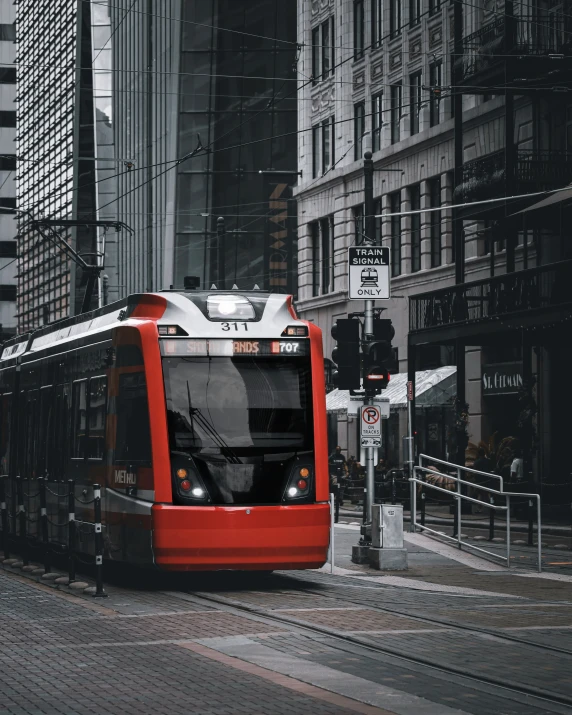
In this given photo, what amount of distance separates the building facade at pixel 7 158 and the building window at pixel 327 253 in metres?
60.6

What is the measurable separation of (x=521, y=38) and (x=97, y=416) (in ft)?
74.9

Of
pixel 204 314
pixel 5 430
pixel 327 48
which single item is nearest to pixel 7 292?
pixel 327 48

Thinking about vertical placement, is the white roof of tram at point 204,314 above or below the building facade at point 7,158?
below

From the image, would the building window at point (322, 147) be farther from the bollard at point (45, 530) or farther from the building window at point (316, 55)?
the bollard at point (45, 530)

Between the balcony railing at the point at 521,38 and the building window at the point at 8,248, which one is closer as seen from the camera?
the balcony railing at the point at 521,38

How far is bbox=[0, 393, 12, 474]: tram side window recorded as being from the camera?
2362 cm

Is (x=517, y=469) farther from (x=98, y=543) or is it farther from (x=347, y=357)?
(x=98, y=543)

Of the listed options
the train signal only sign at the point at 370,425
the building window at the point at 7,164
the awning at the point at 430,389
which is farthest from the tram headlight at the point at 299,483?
the building window at the point at 7,164

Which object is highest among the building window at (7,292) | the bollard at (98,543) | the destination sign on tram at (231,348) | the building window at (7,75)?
the building window at (7,75)

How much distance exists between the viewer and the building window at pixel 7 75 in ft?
363

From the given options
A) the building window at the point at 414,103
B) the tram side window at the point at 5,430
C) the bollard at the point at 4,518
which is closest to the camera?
the bollard at the point at 4,518

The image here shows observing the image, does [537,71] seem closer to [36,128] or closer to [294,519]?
[294,519]

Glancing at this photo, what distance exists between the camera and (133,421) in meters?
16.5

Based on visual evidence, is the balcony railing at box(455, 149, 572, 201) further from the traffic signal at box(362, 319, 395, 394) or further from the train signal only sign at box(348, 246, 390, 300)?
the traffic signal at box(362, 319, 395, 394)
